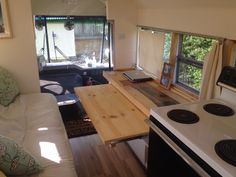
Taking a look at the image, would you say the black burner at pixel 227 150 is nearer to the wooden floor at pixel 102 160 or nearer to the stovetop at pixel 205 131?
the stovetop at pixel 205 131

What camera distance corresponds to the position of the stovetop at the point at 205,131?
3.27 feet

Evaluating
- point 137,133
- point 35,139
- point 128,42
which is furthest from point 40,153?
point 128,42

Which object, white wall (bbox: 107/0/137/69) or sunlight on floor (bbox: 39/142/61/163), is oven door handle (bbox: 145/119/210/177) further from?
white wall (bbox: 107/0/137/69)

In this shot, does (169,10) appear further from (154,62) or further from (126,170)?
(126,170)

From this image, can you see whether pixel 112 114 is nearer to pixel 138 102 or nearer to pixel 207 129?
pixel 138 102

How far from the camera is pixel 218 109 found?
4.99 ft

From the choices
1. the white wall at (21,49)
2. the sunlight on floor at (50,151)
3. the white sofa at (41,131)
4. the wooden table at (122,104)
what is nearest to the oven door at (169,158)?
the wooden table at (122,104)

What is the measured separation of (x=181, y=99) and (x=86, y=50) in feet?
12.4

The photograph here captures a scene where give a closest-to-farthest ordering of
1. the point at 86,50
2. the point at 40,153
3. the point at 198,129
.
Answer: the point at 198,129
the point at 40,153
the point at 86,50

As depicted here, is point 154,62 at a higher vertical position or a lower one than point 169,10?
lower

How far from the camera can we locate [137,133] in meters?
1.69

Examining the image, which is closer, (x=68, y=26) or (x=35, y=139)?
(x=35, y=139)

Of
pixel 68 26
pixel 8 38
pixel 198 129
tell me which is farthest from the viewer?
pixel 68 26

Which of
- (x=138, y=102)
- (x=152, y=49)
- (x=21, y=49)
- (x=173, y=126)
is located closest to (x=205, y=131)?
(x=173, y=126)
